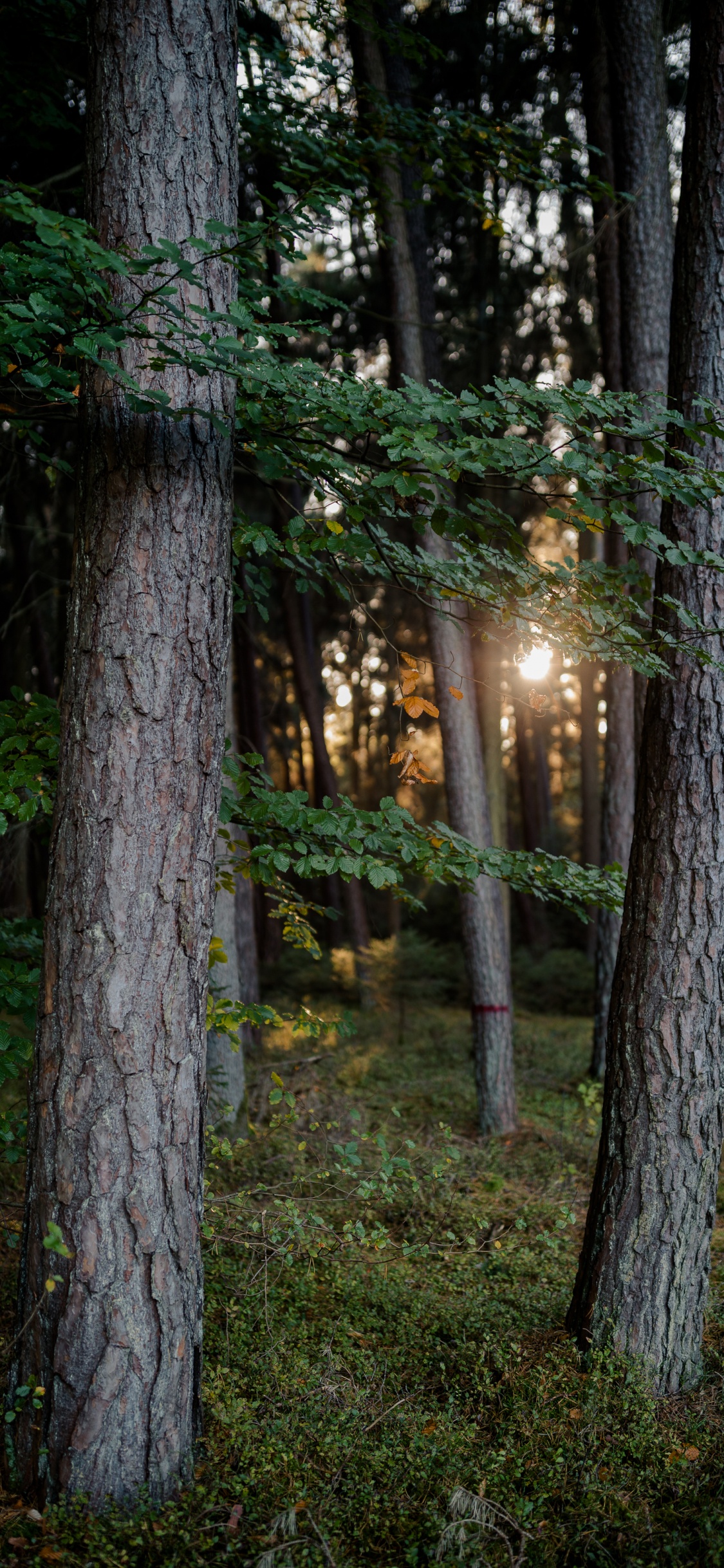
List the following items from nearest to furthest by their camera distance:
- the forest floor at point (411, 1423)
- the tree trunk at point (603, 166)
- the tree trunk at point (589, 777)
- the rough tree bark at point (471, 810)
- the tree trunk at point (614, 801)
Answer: the forest floor at point (411, 1423) < the tree trunk at point (603, 166) < the rough tree bark at point (471, 810) < the tree trunk at point (614, 801) < the tree trunk at point (589, 777)

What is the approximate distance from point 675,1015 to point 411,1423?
177 cm

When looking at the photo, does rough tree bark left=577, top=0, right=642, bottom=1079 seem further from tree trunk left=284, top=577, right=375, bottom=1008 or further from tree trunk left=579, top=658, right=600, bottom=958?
tree trunk left=579, top=658, right=600, bottom=958

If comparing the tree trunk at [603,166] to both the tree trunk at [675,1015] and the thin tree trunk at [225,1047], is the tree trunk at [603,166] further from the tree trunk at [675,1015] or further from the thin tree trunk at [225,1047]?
the thin tree trunk at [225,1047]

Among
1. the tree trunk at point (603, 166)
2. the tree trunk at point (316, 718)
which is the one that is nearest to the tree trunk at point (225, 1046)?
the tree trunk at point (603, 166)

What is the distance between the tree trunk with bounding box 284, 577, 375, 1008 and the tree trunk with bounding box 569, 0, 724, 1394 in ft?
29.2

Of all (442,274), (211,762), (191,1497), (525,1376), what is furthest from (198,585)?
(442,274)

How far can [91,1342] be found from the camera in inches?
103

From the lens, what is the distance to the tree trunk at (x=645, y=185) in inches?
267

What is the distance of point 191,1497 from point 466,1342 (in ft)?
4.62

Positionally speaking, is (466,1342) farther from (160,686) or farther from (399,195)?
(399,195)

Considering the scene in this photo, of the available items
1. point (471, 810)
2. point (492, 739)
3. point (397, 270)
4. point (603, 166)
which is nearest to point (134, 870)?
point (471, 810)

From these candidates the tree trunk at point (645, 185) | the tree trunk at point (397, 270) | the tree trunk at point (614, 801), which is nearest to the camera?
the tree trunk at point (645, 185)

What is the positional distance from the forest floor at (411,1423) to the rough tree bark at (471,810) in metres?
2.24

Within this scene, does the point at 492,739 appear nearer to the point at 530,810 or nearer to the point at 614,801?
the point at 614,801
